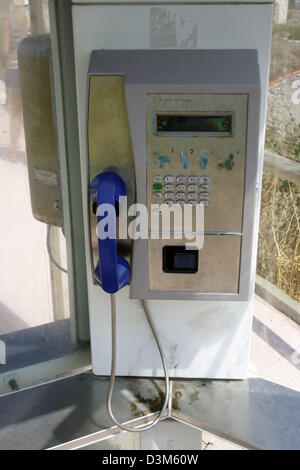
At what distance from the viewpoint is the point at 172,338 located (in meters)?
1.07

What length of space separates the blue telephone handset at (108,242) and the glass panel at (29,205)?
0.87 ft

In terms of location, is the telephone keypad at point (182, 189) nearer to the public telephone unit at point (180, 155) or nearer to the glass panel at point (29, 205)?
the public telephone unit at point (180, 155)

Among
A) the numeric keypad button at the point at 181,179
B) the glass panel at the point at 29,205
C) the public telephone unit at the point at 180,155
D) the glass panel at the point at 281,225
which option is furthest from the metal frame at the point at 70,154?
the glass panel at the point at 281,225

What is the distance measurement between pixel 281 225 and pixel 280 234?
0.08 feet

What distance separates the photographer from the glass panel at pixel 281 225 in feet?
3.45

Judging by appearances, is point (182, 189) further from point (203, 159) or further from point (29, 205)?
point (29, 205)

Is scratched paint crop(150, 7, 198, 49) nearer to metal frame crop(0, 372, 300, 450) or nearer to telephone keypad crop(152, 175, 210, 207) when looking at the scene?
telephone keypad crop(152, 175, 210, 207)

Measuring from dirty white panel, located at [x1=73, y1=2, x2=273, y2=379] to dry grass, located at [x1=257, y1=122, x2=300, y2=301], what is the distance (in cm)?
22

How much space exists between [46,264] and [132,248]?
357mm

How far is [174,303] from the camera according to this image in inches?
41.1

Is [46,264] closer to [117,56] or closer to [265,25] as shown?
[117,56]

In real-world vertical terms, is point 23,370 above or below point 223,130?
below

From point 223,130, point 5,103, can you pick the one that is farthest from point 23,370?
point 223,130

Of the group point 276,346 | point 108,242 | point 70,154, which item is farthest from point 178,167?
point 276,346
